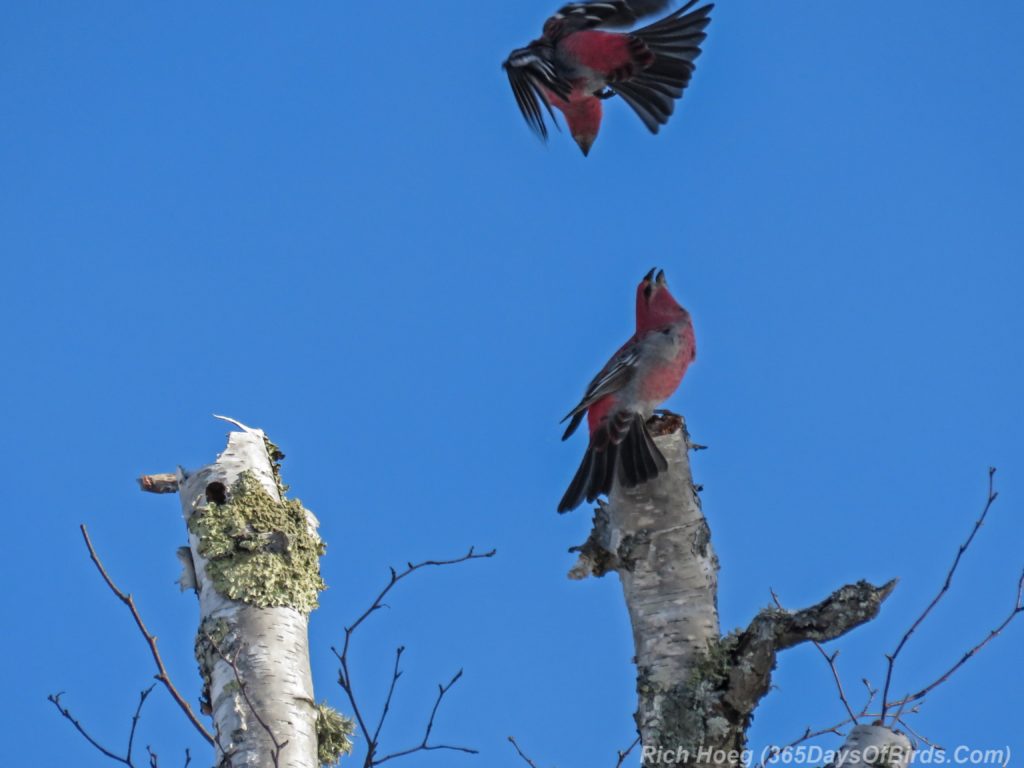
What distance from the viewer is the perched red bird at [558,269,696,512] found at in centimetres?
411

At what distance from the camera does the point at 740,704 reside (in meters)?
3.52

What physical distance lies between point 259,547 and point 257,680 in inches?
21.6

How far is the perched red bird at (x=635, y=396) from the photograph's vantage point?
411cm

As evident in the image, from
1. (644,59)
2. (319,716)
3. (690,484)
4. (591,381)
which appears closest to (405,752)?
(319,716)

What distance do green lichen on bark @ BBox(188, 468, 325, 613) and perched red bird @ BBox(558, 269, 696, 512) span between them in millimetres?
905

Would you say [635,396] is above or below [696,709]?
above

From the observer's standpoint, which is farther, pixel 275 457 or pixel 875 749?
pixel 275 457

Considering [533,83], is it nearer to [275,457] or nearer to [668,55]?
[668,55]

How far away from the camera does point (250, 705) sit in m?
3.83

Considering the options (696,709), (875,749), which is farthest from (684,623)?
(875,749)

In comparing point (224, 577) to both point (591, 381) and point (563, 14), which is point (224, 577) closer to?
point (591, 381)

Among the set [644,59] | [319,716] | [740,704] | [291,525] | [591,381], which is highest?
[644,59]

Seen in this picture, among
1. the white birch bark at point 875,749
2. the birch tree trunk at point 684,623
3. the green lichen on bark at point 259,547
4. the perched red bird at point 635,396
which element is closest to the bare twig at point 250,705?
the green lichen on bark at point 259,547

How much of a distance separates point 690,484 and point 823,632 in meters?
0.73
